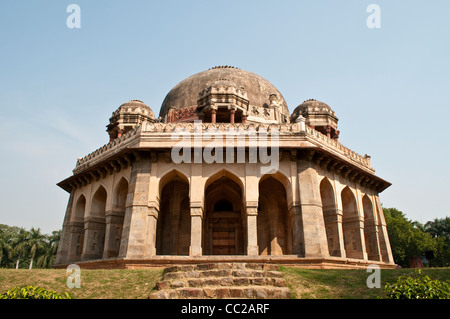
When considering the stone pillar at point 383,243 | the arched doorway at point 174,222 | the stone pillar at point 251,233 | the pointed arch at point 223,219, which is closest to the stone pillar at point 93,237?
the arched doorway at point 174,222

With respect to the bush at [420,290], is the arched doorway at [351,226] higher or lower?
higher

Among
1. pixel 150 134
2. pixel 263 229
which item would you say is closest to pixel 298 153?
pixel 263 229

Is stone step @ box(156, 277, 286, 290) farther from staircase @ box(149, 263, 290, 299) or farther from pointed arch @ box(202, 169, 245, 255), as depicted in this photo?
pointed arch @ box(202, 169, 245, 255)

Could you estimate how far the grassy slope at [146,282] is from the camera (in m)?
8.57

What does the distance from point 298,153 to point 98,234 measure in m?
10.6

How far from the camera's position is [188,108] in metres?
22.9

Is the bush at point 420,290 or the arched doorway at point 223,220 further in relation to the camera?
the arched doorway at point 223,220

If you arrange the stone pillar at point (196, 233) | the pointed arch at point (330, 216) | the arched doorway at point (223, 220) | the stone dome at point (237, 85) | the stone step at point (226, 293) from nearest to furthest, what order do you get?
the stone step at point (226, 293) < the stone pillar at point (196, 233) < the pointed arch at point (330, 216) < the arched doorway at point (223, 220) < the stone dome at point (237, 85)

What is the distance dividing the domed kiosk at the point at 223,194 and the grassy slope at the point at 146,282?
407 cm

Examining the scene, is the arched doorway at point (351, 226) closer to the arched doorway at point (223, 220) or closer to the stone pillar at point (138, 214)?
the arched doorway at point (223, 220)

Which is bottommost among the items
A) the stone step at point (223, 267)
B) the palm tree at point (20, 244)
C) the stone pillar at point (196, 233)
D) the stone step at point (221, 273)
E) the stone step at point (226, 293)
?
the stone step at point (226, 293)

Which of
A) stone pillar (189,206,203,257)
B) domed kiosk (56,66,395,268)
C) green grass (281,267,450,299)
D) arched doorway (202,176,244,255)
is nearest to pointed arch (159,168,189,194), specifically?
domed kiosk (56,66,395,268)
